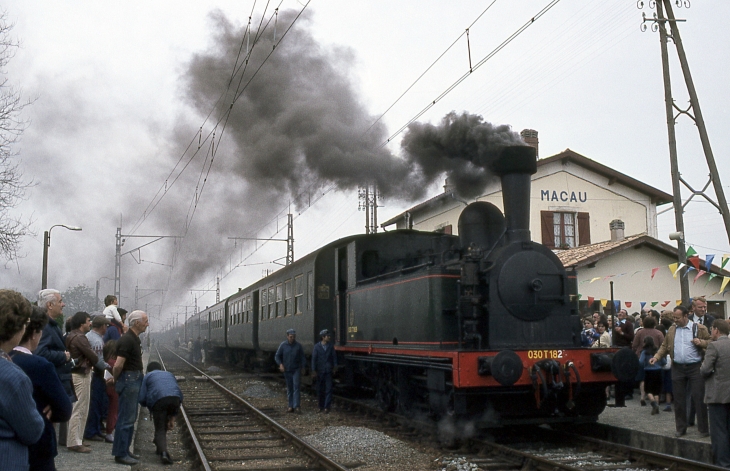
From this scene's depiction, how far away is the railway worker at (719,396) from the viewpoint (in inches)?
275

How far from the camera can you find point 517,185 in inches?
336

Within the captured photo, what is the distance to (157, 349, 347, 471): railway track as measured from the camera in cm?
790

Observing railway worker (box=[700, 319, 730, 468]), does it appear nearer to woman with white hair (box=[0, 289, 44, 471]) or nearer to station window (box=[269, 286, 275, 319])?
woman with white hair (box=[0, 289, 44, 471])

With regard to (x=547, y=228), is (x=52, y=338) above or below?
below

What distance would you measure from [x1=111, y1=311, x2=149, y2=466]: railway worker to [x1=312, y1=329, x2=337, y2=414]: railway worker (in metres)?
4.92

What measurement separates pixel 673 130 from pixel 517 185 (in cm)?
603

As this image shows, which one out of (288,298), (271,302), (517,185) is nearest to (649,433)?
(517,185)

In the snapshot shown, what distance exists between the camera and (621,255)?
2156 cm

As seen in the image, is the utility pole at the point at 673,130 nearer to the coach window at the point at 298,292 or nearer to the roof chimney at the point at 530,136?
the coach window at the point at 298,292

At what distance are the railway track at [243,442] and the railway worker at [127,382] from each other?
33.4 inches

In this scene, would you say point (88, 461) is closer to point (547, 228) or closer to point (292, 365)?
point (292, 365)

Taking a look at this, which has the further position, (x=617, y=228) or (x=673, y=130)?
(x=617, y=228)

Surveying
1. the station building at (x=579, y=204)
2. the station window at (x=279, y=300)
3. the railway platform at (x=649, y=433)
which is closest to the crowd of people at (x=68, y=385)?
the railway platform at (x=649, y=433)

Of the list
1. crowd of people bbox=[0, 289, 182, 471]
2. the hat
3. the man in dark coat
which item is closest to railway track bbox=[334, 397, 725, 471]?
crowd of people bbox=[0, 289, 182, 471]
